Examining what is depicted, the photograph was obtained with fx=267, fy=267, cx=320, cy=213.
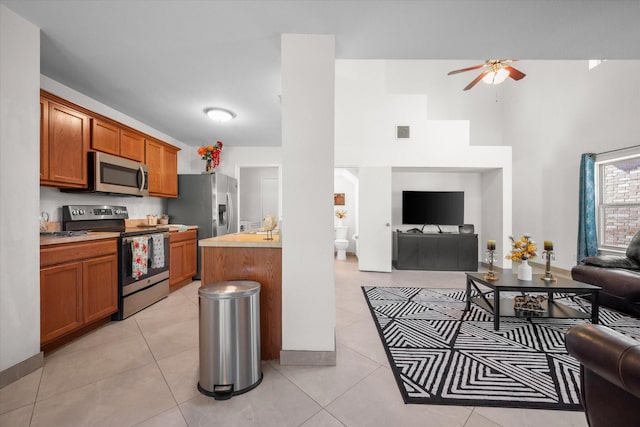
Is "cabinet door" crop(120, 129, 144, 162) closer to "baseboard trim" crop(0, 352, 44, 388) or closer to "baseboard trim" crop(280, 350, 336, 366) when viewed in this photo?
"baseboard trim" crop(0, 352, 44, 388)

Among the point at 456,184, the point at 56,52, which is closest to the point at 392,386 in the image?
the point at 56,52

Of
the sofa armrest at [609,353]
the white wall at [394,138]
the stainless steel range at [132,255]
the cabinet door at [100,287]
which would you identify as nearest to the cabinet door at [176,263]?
the stainless steel range at [132,255]

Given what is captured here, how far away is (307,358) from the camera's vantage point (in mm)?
1935

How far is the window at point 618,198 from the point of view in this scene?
3734 millimetres

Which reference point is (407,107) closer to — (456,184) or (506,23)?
(456,184)

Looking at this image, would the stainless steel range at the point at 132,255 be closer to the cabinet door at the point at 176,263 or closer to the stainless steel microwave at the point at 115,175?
the cabinet door at the point at 176,263

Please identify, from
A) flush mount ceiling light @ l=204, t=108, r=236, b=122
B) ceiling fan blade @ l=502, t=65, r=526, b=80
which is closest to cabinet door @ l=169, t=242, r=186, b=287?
flush mount ceiling light @ l=204, t=108, r=236, b=122

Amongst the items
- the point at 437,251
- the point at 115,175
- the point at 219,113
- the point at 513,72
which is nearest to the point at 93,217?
the point at 115,175

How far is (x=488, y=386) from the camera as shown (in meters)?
1.70

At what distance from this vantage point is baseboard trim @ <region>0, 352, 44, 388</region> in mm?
1692

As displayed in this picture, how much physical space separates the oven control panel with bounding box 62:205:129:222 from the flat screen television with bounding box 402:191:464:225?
4819 mm

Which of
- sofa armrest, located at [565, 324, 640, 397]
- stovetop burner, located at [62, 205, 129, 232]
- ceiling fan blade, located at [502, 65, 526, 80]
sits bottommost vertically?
sofa armrest, located at [565, 324, 640, 397]

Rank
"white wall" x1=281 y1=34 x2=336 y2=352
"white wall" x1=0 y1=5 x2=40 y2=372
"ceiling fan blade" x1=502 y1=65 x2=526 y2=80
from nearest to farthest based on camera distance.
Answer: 1. "white wall" x1=0 y1=5 x2=40 y2=372
2. "white wall" x1=281 y1=34 x2=336 y2=352
3. "ceiling fan blade" x1=502 y1=65 x2=526 y2=80

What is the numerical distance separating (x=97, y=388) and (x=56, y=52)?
258 cm
